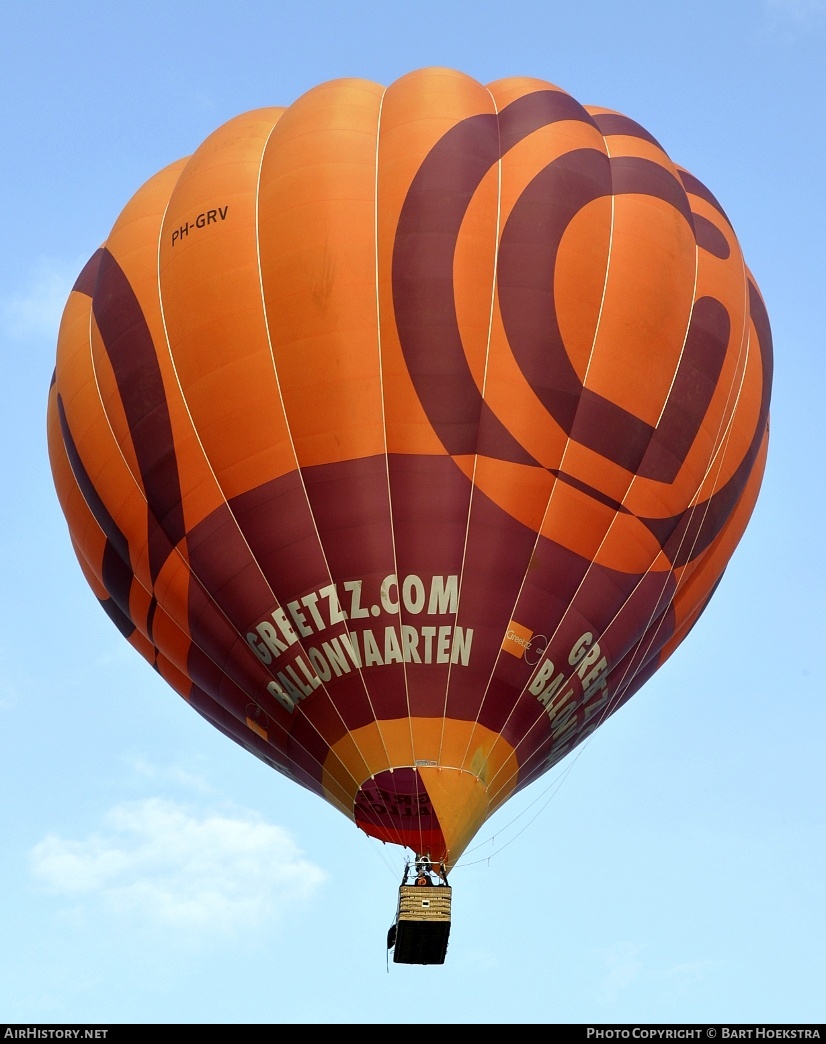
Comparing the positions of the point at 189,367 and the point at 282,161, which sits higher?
the point at 282,161

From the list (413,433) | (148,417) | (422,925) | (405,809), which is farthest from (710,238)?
(422,925)

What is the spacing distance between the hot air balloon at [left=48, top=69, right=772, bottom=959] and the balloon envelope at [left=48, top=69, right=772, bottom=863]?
0.03 meters

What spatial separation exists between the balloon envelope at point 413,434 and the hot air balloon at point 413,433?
0.03 metres

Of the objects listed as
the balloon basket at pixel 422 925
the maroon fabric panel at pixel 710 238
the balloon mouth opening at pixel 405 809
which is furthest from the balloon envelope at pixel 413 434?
the balloon basket at pixel 422 925

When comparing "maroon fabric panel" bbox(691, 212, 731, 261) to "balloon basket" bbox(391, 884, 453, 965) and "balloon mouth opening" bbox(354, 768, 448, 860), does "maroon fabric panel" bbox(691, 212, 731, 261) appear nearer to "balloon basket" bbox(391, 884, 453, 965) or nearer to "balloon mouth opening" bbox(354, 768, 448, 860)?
"balloon mouth opening" bbox(354, 768, 448, 860)

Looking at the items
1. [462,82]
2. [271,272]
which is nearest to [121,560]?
[271,272]

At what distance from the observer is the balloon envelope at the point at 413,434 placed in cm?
1580

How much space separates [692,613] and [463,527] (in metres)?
3.93

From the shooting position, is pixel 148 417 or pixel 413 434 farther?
pixel 148 417

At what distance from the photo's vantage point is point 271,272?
16578mm

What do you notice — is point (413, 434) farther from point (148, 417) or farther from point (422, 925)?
point (422, 925)

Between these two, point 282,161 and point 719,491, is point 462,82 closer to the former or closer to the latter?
point 282,161

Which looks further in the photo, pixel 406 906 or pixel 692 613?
pixel 692 613

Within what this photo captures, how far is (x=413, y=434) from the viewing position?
16.0 metres
